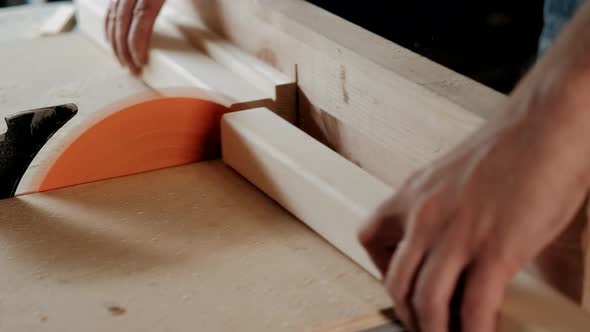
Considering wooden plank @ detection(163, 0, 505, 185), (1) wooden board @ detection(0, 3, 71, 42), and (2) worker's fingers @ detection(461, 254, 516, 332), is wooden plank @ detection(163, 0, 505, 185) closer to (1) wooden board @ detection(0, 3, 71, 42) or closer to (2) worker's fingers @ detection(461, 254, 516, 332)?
(2) worker's fingers @ detection(461, 254, 516, 332)

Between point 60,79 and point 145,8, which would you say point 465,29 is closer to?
point 145,8

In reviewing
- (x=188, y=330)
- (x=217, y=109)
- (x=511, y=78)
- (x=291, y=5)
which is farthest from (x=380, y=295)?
(x=511, y=78)

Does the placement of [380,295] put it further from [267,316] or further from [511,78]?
[511,78]

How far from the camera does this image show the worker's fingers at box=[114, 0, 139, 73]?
1652 millimetres

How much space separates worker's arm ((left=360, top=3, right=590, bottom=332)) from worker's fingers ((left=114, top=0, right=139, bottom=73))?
1.11 m

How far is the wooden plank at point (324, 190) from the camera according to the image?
0.72m

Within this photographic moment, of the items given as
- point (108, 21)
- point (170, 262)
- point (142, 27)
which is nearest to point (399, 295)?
point (170, 262)

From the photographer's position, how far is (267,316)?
0.81 metres

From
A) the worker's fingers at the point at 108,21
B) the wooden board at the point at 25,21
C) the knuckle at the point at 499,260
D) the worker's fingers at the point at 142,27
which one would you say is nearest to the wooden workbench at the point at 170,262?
the knuckle at the point at 499,260

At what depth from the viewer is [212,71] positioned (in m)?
1.45

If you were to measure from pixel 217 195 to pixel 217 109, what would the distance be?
18 centimetres

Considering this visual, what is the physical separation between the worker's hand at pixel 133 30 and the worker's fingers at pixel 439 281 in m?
1.10

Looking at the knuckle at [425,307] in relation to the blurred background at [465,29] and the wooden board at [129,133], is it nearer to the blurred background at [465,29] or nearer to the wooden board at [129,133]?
the wooden board at [129,133]

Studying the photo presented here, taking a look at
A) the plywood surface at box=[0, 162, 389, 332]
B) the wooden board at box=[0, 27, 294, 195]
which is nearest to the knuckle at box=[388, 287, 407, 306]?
the plywood surface at box=[0, 162, 389, 332]
